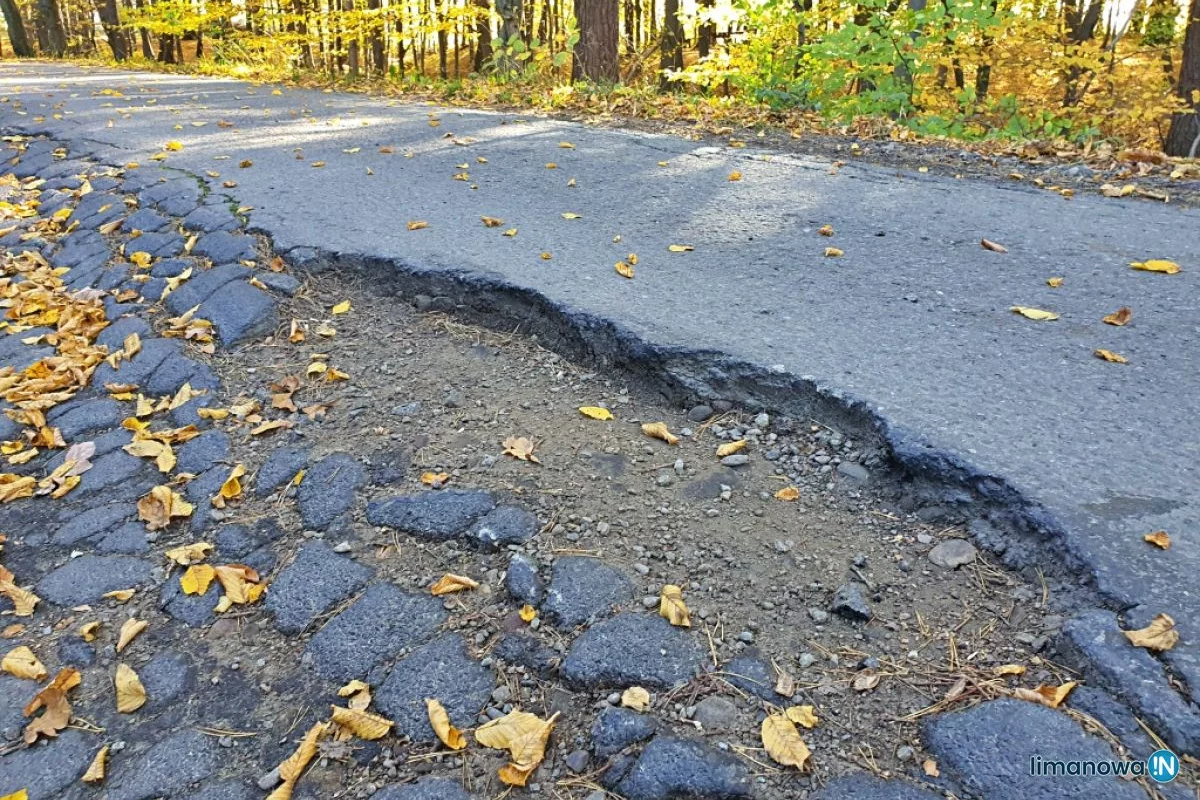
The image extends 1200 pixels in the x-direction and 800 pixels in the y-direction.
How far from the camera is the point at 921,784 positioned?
146cm

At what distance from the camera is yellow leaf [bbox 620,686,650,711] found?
1669 millimetres

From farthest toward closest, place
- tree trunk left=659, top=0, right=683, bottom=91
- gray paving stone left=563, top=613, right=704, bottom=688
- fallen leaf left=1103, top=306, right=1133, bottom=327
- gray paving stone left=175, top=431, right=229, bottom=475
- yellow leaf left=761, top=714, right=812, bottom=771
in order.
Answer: tree trunk left=659, top=0, right=683, bottom=91 < fallen leaf left=1103, top=306, right=1133, bottom=327 < gray paving stone left=175, top=431, right=229, bottom=475 < gray paving stone left=563, top=613, right=704, bottom=688 < yellow leaf left=761, top=714, right=812, bottom=771

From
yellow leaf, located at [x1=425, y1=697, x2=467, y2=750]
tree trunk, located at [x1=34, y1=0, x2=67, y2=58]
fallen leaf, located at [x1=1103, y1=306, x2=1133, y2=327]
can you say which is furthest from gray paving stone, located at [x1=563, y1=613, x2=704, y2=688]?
tree trunk, located at [x1=34, y1=0, x2=67, y2=58]

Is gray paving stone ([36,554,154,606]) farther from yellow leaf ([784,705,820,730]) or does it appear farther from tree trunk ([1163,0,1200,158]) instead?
tree trunk ([1163,0,1200,158])

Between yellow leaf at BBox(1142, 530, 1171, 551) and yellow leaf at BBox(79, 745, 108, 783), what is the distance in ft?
8.00

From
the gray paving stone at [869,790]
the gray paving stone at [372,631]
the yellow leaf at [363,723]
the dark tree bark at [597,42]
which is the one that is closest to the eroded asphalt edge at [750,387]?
the gray paving stone at [869,790]

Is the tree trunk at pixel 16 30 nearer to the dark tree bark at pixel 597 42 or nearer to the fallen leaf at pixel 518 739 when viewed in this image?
the dark tree bark at pixel 597 42

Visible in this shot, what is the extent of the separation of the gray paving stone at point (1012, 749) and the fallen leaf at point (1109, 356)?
1541 millimetres

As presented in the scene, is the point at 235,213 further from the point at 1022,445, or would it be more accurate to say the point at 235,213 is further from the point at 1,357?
the point at 1022,445

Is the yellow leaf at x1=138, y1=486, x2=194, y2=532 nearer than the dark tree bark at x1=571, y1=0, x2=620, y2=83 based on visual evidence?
Yes

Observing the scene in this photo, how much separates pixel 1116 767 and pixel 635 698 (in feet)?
2.98

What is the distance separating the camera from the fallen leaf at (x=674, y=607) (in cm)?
185

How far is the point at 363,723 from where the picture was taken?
1723 mm

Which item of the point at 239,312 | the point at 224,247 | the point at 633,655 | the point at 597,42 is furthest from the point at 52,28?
the point at 633,655
